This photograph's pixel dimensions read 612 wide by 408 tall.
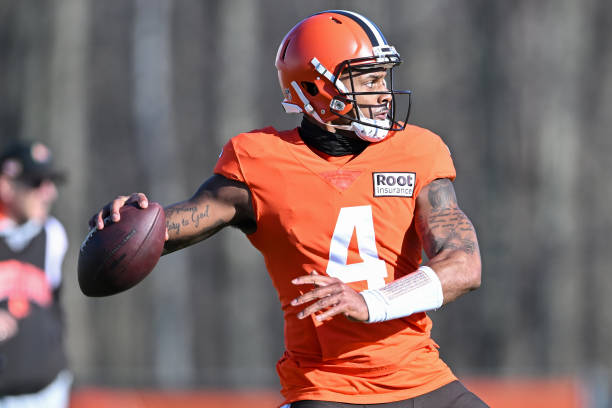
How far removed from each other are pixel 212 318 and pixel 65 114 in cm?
396

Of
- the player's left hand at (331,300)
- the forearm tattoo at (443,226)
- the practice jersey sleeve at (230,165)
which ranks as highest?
the practice jersey sleeve at (230,165)

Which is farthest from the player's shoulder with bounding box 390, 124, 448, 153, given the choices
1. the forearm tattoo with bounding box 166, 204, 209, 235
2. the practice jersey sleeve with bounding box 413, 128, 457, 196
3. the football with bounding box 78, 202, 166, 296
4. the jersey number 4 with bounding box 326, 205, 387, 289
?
the football with bounding box 78, 202, 166, 296

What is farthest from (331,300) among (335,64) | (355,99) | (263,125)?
(263,125)

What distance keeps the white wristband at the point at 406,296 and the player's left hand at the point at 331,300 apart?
47 mm

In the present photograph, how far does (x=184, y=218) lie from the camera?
345 centimetres

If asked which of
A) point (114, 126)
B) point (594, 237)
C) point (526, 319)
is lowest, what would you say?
point (526, 319)

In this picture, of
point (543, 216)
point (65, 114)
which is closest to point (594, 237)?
point (543, 216)

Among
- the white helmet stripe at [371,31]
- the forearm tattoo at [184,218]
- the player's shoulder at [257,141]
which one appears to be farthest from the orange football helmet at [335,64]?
the forearm tattoo at [184,218]

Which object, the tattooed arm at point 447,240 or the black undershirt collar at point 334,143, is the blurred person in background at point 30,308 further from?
the tattooed arm at point 447,240

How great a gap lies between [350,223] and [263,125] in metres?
10.4

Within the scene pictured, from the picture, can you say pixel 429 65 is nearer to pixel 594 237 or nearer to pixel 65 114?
pixel 594 237

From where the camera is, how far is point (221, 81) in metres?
14.0

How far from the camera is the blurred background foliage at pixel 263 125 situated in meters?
13.0

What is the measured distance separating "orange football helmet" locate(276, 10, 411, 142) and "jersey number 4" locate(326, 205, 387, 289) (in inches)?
14.5
